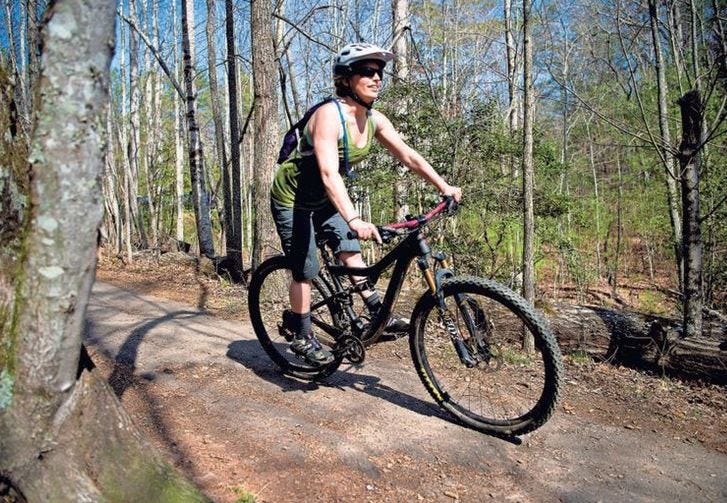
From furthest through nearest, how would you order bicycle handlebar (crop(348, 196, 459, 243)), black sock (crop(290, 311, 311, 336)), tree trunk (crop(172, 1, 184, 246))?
tree trunk (crop(172, 1, 184, 246))
black sock (crop(290, 311, 311, 336))
bicycle handlebar (crop(348, 196, 459, 243))

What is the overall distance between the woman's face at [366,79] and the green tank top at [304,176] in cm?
19

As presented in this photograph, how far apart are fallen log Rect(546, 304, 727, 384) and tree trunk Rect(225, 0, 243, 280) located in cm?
521

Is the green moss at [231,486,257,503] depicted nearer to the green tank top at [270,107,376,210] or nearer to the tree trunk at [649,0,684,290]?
the green tank top at [270,107,376,210]

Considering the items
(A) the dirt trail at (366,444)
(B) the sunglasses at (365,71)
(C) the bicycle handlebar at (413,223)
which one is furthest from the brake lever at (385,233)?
(A) the dirt trail at (366,444)

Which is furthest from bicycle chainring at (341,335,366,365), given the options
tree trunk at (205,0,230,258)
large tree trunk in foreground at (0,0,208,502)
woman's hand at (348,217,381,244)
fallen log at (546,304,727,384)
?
tree trunk at (205,0,230,258)

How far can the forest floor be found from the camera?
95.7 inches

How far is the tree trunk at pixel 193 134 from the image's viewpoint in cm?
955

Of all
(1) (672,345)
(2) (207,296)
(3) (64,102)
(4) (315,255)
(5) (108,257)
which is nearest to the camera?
(3) (64,102)

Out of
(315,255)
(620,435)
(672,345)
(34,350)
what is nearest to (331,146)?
(315,255)

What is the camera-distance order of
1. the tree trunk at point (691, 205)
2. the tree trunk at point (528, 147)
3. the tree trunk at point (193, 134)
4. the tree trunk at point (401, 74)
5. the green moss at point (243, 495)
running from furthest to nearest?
the tree trunk at point (193, 134) < the tree trunk at point (401, 74) < the tree trunk at point (691, 205) < the tree trunk at point (528, 147) < the green moss at point (243, 495)

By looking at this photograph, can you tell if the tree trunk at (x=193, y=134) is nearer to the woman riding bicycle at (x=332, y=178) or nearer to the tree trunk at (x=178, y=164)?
the tree trunk at (x=178, y=164)

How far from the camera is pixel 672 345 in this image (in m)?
4.97

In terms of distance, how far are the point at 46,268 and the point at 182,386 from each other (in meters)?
2.09

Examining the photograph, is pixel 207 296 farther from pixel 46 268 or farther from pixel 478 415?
pixel 46 268
